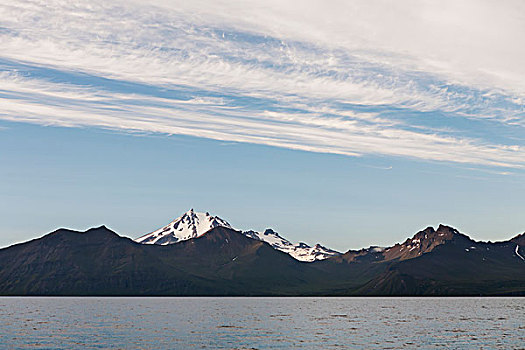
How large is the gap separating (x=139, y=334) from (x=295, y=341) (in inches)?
1418

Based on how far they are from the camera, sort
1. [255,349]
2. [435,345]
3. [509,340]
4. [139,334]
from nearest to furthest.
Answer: [255,349] < [435,345] < [509,340] < [139,334]

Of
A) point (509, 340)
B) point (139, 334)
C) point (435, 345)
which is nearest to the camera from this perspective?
point (435, 345)

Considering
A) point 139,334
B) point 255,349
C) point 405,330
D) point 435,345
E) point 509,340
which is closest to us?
point 255,349

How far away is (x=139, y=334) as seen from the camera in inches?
5207

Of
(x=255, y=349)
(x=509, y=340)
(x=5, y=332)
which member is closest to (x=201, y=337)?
(x=255, y=349)

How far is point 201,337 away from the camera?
12756cm

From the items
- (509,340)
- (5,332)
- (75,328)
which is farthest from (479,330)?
(5,332)

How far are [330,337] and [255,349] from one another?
2758 centimetres

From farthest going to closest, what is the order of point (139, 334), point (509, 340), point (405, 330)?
point (405, 330) → point (139, 334) → point (509, 340)

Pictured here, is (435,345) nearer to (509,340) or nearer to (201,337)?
(509,340)

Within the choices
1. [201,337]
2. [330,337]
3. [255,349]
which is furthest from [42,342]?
[330,337]

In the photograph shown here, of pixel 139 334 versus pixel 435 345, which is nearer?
pixel 435 345

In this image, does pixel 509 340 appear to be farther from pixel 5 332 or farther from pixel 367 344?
pixel 5 332

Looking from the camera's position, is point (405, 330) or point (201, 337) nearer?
point (201, 337)
